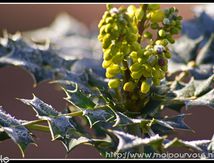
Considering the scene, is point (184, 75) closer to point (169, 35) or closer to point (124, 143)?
point (169, 35)

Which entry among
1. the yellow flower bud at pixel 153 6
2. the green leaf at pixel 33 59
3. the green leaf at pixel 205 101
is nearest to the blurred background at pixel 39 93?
the green leaf at pixel 33 59

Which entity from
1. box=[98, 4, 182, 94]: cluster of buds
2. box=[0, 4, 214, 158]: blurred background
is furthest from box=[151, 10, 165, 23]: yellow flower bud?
box=[0, 4, 214, 158]: blurred background

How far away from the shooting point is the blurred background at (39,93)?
1.65 meters

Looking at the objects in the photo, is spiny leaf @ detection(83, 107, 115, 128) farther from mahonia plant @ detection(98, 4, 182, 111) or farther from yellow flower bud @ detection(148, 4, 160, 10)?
yellow flower bud @ detection(148, 4, 160, 10)

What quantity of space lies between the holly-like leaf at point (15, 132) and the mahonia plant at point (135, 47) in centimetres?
19

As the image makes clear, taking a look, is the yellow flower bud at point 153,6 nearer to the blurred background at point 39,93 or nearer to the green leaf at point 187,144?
the green leaf at point 187,144

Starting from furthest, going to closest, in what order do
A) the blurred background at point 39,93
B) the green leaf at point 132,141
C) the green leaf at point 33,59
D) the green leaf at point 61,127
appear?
the blurred background at point 39,93 → the green leaf at point 33,59 → the green leaf at point 61,127 → the green leaf at point 132,141

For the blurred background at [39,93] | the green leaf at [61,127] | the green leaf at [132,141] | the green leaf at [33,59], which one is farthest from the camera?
→ the blurred background at [39,93]

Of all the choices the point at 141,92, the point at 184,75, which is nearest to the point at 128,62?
the point at 141,92

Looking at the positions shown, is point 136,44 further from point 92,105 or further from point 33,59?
point 33,59

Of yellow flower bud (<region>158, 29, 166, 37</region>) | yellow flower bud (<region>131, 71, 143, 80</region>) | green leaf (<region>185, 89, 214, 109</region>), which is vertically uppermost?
yellow flower bud (<region>158, 29, 166, 37</region>)

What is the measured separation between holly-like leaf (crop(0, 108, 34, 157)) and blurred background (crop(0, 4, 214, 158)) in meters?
0.44

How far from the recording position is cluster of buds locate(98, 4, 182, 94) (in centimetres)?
90

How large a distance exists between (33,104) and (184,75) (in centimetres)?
46
